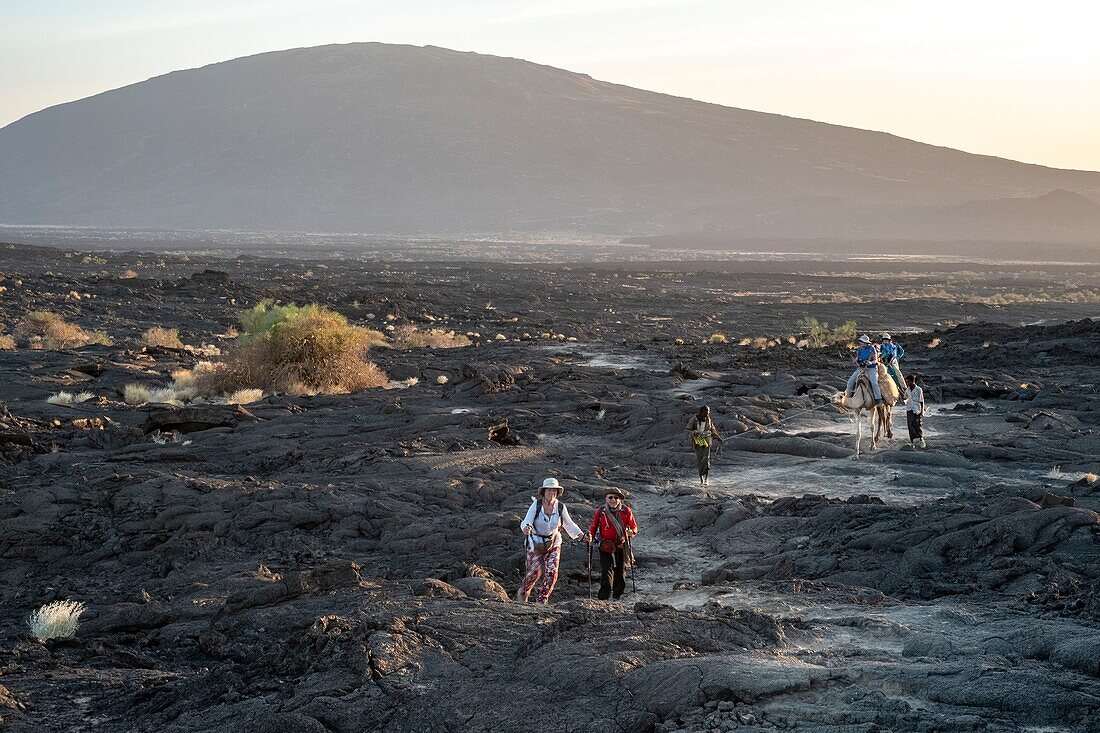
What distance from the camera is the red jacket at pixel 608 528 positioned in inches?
445

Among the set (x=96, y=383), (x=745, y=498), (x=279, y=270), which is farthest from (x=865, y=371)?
(x=279, y=270)

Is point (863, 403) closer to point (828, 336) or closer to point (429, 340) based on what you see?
point (828, 336)

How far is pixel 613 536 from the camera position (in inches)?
445

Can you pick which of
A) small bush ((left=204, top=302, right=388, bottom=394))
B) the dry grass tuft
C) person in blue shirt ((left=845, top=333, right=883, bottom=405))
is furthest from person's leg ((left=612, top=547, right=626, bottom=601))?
small bush ((left=204, top=302, right=388, bottom=394))

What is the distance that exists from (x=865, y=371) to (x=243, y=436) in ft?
37.5

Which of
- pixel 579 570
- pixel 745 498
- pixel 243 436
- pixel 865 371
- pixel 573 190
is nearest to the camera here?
pixel 579 570

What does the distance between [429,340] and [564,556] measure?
26.9m

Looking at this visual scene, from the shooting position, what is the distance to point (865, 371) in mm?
19094

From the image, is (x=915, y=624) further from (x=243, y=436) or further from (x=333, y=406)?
(x=333, y=406)

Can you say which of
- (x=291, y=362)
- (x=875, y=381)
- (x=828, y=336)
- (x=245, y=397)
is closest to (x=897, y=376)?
(x=875, y=381)

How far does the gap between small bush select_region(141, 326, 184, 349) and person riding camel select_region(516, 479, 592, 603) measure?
2624 centimetres

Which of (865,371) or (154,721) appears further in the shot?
(865,371)

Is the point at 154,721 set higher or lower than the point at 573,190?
lower

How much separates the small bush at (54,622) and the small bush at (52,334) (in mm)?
25247
